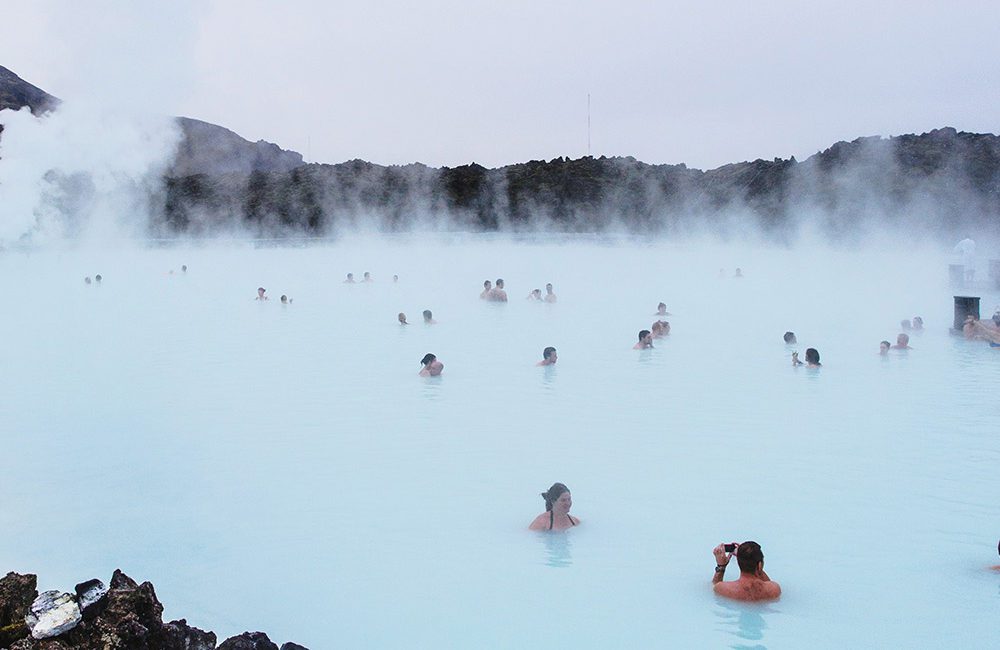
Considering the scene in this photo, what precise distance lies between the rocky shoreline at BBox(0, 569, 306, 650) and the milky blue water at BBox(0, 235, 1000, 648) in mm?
921

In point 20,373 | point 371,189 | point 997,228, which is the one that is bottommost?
point 20,373

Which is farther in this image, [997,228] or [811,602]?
[997,228]

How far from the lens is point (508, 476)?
22.1ft

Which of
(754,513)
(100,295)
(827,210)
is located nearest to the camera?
(754,513)

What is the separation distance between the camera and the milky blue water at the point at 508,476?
185 inches

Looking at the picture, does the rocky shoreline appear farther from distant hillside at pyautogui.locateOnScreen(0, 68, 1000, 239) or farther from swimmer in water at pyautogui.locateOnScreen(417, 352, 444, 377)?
distant hillside at pyautogui.locateOnScreen(0, 68, 1000, 239)

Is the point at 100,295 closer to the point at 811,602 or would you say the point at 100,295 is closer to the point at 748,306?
the point at 748,306

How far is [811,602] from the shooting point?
466cm

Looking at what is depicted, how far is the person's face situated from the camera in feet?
A: 18.0

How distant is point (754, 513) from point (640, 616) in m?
1.55

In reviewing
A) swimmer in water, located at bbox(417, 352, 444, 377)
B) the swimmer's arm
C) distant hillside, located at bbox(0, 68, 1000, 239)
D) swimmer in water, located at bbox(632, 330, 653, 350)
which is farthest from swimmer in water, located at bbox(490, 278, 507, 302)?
distant hillside, located at bbox(0, 68, 1000, 239)

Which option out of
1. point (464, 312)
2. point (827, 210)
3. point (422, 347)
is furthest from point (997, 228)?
point (422, 347)

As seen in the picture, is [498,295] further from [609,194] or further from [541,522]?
[609,194]

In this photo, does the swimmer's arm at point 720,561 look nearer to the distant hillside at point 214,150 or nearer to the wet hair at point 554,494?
the wet hair at point 554,494
